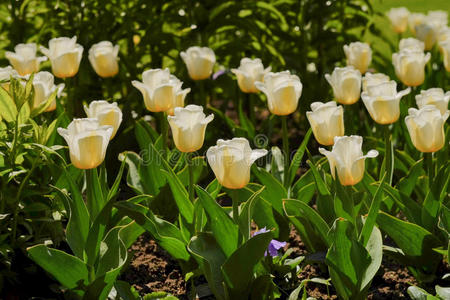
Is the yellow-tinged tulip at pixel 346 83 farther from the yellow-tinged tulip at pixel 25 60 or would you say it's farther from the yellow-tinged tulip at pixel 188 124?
the yellow-tinged tulip at pixel 25 60

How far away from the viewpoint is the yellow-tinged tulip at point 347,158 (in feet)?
6.56

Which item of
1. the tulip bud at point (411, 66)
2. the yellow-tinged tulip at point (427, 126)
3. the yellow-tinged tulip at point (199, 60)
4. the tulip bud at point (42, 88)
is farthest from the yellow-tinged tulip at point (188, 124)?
the tulip bud at point (411, 66)

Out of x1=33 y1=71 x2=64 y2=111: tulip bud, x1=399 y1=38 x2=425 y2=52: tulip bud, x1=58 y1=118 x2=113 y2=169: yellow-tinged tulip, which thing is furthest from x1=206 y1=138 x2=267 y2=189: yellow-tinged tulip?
x1=399 y1=38 x2=425 y2=52: tulip bud

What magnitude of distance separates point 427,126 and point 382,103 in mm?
186

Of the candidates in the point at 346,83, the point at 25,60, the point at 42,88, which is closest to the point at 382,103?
the point at 346,83

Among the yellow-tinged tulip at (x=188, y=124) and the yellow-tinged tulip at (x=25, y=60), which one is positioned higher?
the yellow-tinged tulip at (x=188, y=124)

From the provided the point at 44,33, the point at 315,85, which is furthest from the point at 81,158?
the point at 315,85

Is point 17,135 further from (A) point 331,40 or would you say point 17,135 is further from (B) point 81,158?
(A) point 331,40

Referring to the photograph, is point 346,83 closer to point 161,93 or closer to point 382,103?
point 382,103

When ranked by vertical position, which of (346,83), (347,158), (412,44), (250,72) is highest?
(347,158)

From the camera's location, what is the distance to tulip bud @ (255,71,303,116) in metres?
2.44

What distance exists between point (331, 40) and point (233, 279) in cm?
227

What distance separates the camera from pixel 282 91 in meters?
2.45

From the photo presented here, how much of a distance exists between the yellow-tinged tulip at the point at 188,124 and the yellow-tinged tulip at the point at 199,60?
904mm
